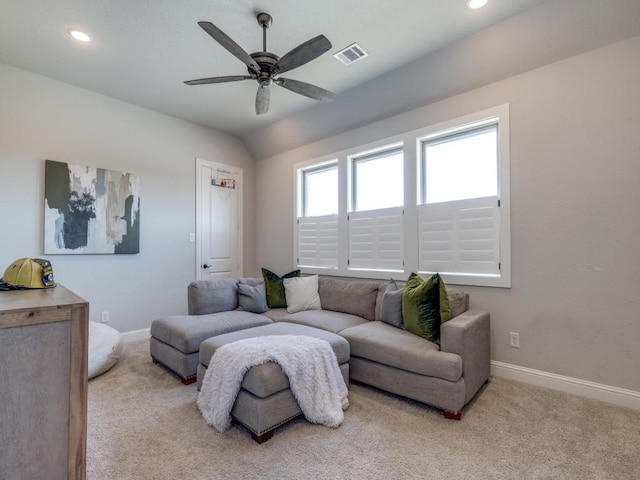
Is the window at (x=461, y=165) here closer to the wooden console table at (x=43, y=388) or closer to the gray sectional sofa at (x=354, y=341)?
the gray sectional sofa at (x=354, y=341)

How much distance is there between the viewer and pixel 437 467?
1.68 meters

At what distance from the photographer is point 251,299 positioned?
3.59 m

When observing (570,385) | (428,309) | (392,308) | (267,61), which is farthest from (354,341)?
(267,61)

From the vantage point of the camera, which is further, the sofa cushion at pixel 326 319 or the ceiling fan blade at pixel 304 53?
the sofa cushion at pixel 326 319

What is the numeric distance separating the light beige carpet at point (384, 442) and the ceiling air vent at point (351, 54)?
296cm

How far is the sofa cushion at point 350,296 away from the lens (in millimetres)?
3389

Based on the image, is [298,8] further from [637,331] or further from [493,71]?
[637,331]

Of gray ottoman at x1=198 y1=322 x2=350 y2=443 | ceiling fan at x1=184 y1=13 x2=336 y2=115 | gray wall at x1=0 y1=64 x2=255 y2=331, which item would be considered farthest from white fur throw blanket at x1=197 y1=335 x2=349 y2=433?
gray wall at x1=0 y1=64 x2=255 y2=331

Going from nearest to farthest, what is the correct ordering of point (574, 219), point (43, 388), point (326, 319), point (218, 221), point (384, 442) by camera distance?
point (43, 388) → point (384, 442) → point (574, 219) → point (326, 319) → point (218, 221)

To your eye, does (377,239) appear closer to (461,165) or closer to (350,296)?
(350,296)

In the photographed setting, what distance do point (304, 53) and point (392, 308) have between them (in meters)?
2.25

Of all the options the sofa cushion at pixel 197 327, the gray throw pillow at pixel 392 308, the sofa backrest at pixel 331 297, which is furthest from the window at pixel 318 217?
the sofa cushion at pixel 197 327

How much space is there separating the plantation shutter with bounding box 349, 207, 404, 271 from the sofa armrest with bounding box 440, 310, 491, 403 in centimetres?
110

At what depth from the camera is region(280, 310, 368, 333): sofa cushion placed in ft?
9.82
